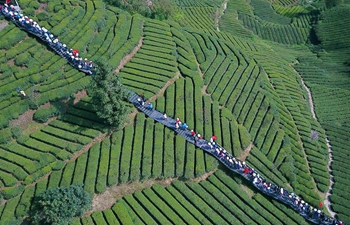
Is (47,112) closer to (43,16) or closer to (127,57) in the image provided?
(127,57)

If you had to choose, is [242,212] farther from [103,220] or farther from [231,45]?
[231,45]

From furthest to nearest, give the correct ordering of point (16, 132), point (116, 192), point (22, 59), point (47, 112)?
point (22, 59), point (47, 112), point (16, 132), point (116, 192)

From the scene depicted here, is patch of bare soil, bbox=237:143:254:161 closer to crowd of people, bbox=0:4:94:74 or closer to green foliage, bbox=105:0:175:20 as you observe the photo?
crowd of people, bbox=0:4:94:74

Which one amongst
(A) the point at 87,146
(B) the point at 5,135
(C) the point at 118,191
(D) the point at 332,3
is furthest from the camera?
(D) the point at 332,3

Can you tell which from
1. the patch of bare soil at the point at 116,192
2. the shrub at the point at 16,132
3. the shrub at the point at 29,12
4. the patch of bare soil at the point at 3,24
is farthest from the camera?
the shrub at the point at 29,12

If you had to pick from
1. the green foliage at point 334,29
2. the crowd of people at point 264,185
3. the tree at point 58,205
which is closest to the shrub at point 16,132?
the tree at point 58,205

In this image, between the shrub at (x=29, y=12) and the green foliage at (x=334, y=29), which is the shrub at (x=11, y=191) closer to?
the shrub at (x=29, y=12)

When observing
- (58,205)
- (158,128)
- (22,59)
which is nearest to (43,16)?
(22,59)
